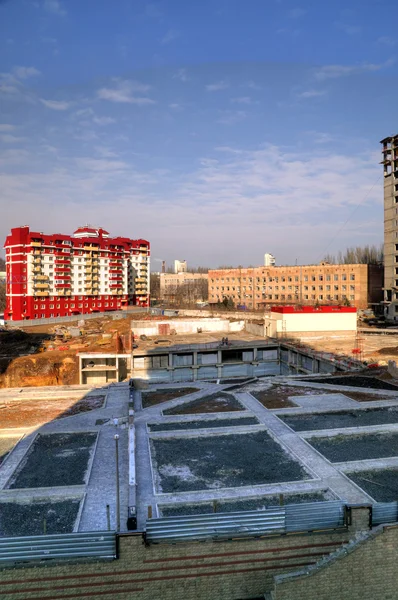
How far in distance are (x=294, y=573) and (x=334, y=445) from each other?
6988 mm

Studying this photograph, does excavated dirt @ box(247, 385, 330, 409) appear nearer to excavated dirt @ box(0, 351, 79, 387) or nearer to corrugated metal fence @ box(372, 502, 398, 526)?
corrugated metal fence @ box(372, 502, 398, 526)

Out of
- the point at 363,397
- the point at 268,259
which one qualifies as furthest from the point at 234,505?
the point at 268,259

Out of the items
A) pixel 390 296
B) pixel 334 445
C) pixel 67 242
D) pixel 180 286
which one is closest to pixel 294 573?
pixel 334 445

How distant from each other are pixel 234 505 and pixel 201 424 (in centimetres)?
638

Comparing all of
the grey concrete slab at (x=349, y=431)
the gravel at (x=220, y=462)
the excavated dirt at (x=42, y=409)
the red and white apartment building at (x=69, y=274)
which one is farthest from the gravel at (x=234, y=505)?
the red and white apartment building at (x=69, y=274)

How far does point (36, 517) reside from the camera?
9.98m

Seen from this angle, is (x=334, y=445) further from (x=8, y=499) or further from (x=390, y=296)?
(x=390, y=296)

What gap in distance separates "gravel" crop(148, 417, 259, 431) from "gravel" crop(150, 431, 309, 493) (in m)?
1.10

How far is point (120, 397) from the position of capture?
21.0 meters

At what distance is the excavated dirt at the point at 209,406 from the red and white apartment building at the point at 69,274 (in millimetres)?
52169

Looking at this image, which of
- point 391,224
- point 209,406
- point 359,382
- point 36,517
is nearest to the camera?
point 36,517

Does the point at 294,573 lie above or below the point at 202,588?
above

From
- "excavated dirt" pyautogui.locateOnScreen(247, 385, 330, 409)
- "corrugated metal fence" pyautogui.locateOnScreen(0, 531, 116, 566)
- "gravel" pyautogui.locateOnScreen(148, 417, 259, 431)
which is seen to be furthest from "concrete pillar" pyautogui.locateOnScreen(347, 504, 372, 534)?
"excavated dirt" pyautogui.locateOnScreen(247, 385, 330, 409)

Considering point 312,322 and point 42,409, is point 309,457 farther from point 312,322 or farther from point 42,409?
point 312,322
